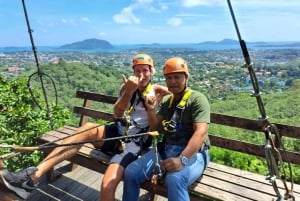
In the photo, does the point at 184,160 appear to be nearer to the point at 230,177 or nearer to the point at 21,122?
→ the point at 230,177

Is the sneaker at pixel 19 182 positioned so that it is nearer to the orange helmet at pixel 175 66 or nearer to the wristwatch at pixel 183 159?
the wristwatch at pixel 183 159

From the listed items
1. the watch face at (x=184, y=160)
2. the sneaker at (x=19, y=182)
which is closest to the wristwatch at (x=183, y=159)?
the watch face at (x=184, y=160)

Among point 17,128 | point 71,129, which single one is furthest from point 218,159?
point 17,128

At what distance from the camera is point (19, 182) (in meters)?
3.06

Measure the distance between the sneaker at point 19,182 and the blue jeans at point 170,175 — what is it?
2.71 feet

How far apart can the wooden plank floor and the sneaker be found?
1.34 m

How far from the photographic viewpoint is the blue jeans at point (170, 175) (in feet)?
9.86

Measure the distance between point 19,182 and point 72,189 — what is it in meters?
1.63

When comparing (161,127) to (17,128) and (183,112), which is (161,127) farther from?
(17,128)

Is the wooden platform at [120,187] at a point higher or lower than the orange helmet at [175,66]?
lower

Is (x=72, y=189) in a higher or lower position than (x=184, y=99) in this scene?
lower

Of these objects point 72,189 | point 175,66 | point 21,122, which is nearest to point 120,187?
point 72,189

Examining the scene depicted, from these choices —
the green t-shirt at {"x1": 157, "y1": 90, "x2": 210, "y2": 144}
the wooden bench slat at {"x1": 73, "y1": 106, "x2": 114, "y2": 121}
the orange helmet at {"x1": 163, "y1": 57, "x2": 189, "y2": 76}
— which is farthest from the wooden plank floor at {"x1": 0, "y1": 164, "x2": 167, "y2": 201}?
the orange helmet at {"x1": 163, "y1": 57, "x2": 189, "y2": 76}

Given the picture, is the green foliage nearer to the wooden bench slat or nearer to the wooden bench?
the wooden bench slat
